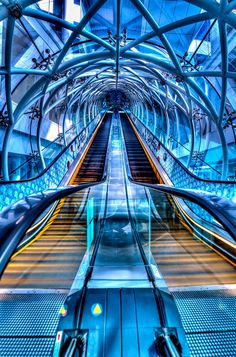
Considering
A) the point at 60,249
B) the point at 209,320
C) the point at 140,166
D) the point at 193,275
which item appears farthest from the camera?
the point at 140,166

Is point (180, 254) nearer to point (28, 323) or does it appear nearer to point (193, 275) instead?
point (193, 275)

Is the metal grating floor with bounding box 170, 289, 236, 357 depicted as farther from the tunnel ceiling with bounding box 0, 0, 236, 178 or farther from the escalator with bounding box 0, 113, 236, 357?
the tunnel ceiling with bounding box 0, 0, 236, 178

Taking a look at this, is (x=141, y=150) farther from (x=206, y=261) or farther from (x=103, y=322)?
(x=103, y=322)

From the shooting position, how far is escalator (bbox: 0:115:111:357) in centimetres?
213

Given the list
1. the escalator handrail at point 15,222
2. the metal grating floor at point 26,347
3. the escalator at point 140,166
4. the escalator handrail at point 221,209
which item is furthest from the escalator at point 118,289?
the escalator at point 140,166

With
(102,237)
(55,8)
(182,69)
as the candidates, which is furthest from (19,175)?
(102,237)

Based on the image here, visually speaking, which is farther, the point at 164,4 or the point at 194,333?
the point at 164,4

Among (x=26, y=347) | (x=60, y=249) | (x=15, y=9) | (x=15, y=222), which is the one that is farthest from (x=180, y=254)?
(x=15, y=9)

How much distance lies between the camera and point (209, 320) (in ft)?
7.95

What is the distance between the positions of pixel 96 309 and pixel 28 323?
0.63 m

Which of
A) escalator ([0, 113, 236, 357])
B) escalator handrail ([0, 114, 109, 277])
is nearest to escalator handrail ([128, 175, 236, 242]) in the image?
escalator ([0, 113, 236, 357])

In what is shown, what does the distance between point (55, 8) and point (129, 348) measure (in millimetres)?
16852

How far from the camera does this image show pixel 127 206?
244 inches

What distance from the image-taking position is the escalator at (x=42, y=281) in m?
2.13
